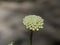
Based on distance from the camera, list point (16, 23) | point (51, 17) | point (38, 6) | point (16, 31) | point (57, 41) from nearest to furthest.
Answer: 1. point (57, 41)
2. point (16, 31)
3. point (16, 23)
4. point (51, 17)
5. point (38, 6)

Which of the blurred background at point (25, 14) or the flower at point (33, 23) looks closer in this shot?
the flower at point (33, 23)

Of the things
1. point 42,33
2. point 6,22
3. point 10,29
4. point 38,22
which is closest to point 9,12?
point 6,22

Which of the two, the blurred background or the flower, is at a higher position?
the blurred background

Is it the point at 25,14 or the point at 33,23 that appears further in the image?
the point at 25,14

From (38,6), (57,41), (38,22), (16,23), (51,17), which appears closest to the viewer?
(38,22)

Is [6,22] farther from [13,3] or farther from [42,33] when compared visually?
[13,3]

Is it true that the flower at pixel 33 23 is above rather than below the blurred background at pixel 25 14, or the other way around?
below

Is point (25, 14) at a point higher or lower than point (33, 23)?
higher

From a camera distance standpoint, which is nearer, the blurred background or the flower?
the flower
